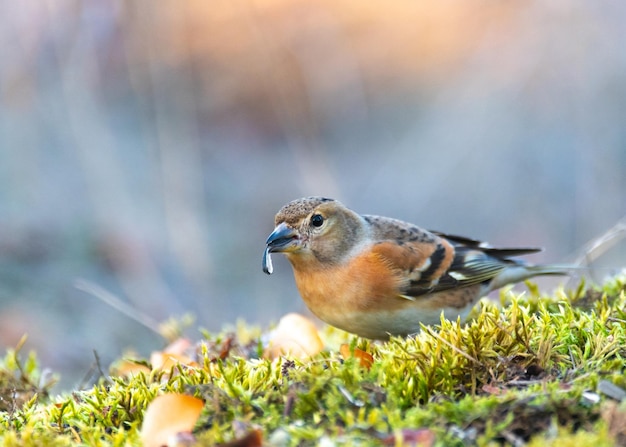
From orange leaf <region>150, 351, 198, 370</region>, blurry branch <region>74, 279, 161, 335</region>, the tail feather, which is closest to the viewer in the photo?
orange leaf <region>150, 351, 198, 370</region>

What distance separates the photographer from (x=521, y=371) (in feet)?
9.49

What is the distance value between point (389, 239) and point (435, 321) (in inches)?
24.1

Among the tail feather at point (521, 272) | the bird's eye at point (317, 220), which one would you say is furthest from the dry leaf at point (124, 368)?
the tail feather at point (521, 272)

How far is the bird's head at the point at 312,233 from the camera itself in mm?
4438

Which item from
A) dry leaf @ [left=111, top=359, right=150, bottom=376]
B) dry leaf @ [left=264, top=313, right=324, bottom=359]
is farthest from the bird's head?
dry leaf @ [left=111, top=359, right=150, bottom=376]

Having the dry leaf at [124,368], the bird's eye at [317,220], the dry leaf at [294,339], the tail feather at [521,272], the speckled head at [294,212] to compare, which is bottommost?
the tail feather at [521,272]

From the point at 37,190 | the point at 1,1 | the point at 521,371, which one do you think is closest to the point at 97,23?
the point at 1,1

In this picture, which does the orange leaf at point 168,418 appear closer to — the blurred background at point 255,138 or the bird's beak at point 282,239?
the bird's beak at point 282,239

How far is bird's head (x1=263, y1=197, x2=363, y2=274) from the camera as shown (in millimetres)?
4438

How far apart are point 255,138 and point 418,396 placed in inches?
433

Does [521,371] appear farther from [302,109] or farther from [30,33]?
[302,109]

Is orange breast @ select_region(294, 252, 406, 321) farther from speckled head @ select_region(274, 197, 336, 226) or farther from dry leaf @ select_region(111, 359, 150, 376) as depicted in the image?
dry leaf @ select_region(111, 359, 150, 376)

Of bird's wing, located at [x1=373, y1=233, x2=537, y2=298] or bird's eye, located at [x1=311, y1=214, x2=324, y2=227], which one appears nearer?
bird's eye, located at [x1=311, y1=214, x2=324, y2=227]

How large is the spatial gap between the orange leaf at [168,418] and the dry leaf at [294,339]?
4.51 feet
